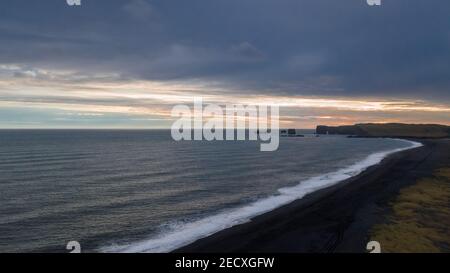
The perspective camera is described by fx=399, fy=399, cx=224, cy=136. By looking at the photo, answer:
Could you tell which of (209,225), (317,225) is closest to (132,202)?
(209,225)

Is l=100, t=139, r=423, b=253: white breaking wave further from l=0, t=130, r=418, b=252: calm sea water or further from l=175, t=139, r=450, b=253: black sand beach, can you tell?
l=175, t=139, r=450, b=253: black sand beach

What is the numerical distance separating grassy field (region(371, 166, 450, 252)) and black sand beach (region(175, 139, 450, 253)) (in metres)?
0.93

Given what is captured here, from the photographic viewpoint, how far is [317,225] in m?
27.6

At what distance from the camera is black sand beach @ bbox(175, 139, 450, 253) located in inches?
894

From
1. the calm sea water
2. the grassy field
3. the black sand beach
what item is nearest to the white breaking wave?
the calm sea water

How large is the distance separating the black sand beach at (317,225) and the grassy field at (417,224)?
934 millimetres

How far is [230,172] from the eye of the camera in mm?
59969

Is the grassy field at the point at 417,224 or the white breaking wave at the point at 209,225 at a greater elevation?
the grassy field at the point at 417,224

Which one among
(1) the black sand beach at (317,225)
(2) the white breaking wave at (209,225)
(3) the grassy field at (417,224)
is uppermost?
(3) the grassy field at (417,224)

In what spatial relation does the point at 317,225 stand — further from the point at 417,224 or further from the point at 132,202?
the point at 132,202

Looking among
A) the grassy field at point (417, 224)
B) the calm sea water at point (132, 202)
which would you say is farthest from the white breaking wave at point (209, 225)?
the grassy field at point (417, 224)

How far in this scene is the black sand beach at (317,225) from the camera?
22.7m

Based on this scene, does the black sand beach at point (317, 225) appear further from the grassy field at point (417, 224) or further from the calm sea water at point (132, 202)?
the calm sea water at point (132, 202)
